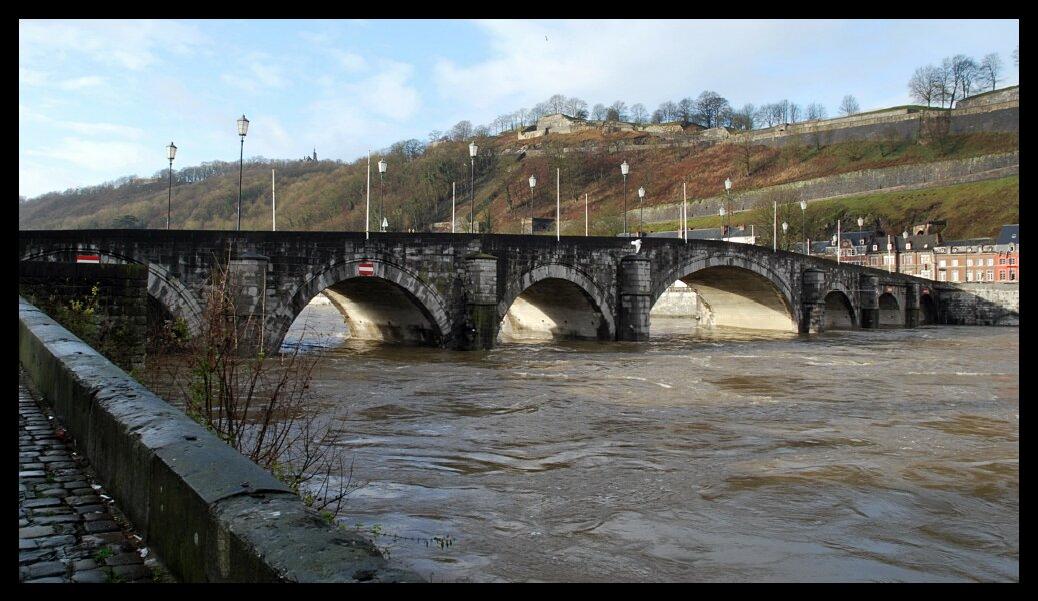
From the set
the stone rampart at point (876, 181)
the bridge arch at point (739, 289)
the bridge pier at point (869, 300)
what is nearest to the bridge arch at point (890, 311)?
the bridge pier at point (869, 300)

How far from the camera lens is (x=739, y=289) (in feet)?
116

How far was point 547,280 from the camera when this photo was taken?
2650 cm

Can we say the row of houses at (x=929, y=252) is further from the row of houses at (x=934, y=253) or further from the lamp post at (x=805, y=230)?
the lamp post at (x=805, y=230)

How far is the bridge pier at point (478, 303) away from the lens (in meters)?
22.8

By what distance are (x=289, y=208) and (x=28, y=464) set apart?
79381mm

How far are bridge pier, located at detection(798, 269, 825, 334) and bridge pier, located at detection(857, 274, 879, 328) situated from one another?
17.4 ft

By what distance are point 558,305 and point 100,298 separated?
19.3 m

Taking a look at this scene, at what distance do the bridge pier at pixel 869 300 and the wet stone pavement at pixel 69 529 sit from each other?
1526 inches

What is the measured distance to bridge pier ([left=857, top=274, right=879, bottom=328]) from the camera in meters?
38.2

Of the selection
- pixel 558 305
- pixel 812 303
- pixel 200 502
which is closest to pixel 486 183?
pixel 812 303

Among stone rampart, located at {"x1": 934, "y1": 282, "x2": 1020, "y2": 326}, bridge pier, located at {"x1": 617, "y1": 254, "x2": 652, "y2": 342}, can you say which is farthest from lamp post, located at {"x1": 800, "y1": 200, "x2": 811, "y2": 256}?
bridge pier, located at {"x1": 617, "y1": 254, "x2": 652, "y2": 342}

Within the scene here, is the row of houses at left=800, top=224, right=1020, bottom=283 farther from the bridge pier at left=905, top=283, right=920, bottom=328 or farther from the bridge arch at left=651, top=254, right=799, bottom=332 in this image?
the bridge arch at left=651, top=254, right=799, bottom=332
